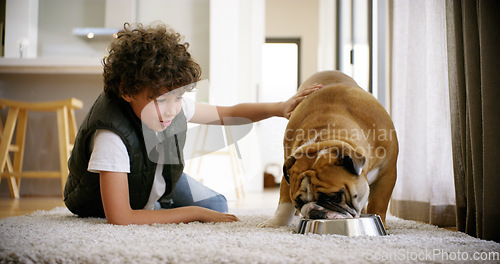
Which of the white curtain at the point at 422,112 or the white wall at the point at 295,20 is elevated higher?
the white wall at the point at 295,20

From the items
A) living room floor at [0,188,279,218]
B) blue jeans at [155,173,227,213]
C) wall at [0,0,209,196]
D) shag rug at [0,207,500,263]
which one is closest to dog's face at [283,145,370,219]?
shag rug at [0,207,500,263]

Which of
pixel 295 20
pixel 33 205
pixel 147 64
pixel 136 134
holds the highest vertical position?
pixel 295 20

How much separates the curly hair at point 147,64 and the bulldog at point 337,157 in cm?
41

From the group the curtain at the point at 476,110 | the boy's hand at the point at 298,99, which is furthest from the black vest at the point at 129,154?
the curtain at the point at 476,110

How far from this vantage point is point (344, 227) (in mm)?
1088

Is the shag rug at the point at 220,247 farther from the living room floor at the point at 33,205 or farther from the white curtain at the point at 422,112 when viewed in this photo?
the living room floor at the point at 33,205

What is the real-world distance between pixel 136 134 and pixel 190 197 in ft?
1.86

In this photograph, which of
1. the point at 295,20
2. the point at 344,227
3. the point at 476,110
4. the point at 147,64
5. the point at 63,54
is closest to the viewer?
the point at 344,227

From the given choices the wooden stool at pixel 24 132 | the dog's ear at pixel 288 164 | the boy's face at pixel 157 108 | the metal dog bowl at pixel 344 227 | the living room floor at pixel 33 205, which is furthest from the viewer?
the wooden stool at pixel 24 132

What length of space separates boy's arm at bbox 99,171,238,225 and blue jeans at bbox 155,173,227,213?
1.38ft

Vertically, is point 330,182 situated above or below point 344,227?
above

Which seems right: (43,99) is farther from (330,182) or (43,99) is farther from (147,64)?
(330,182)

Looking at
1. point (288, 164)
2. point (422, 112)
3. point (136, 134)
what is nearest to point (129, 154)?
point (136, 134)

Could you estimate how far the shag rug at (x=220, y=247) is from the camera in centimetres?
83
